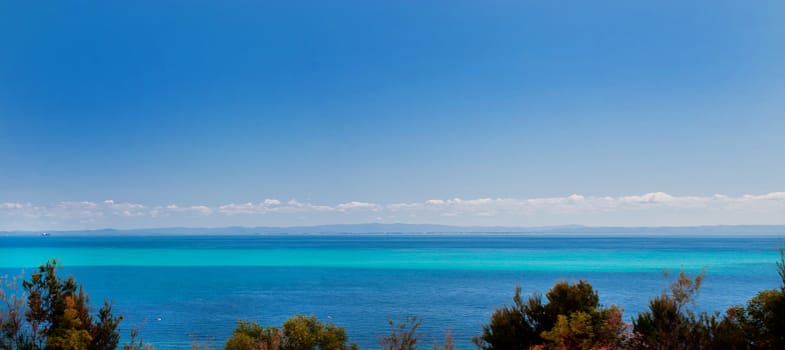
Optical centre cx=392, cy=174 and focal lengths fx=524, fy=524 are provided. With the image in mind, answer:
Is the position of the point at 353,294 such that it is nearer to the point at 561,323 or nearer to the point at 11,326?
the point at 11,326

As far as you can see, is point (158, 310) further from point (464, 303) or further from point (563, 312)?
point (563, 312)

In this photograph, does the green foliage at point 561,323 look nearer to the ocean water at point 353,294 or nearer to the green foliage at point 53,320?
the green foliage at point 53,320

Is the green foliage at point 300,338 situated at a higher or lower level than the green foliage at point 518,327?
lower

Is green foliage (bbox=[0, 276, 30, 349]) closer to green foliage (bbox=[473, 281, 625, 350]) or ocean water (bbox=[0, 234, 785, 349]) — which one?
ocean water (bbox=[0, 234, 785, 349])

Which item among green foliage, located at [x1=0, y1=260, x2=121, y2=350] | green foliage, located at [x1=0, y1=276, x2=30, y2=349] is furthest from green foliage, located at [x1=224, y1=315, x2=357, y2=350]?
green foliage, located at [x1=0, y1=276, x2=30, y2=349]

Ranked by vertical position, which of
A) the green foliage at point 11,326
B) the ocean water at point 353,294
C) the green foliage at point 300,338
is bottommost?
the ocean water at point 353,294

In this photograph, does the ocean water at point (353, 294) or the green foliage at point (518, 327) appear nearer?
the green foliage at point (518, 327)

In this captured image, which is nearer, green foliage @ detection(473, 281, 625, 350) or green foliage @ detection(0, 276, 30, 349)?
green foliage @ detection(473, 281, 625, 350)

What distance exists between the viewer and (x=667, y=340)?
464 inches

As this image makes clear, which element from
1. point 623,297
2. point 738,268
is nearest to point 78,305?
point 623,297

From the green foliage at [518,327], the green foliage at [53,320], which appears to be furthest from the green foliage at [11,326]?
the green foliage at [518,327]

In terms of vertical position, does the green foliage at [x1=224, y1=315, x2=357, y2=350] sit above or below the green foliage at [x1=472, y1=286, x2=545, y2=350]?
below

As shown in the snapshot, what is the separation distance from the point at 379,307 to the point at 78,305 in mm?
32066

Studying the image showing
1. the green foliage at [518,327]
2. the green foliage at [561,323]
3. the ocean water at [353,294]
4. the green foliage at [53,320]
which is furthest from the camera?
the ocean water at [353,294]
